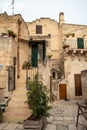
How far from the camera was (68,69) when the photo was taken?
18078mm

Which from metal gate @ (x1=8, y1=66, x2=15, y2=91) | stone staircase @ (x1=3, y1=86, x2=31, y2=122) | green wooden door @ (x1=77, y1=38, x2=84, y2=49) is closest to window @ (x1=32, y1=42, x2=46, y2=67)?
green wooden door @ (x1=77, y1=38, x2=84, y2=49)

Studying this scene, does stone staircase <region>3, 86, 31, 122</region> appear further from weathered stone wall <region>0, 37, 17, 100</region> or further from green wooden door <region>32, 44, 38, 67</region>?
green wooden door <region>32, 44, 38, 67</region>

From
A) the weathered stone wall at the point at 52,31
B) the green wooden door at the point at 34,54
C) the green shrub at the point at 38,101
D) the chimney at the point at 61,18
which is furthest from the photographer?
the chimney at the point at 61,18

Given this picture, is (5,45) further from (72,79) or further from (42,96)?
(72,79)

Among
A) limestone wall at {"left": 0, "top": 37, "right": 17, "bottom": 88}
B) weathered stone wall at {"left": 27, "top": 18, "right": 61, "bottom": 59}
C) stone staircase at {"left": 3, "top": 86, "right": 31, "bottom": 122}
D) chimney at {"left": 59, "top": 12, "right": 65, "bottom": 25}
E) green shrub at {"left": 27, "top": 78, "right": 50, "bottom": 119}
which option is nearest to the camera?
green shrub at {"left": 27, "top": 78, "right": 50, "bottom": 119}

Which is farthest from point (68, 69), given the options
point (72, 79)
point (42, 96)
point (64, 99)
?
point (42, 96)

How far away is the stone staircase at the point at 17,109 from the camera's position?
768 centimetres

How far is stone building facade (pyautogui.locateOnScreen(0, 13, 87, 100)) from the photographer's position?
14.5 meters

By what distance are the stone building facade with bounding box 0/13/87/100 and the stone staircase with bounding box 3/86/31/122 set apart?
2199 millimetres

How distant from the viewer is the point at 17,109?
877 centimetres

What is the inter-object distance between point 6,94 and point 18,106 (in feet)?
7.41

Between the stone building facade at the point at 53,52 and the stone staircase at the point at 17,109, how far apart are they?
2.20m

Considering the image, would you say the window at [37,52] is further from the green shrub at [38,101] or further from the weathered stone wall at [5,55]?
the green shrub at [38,101]

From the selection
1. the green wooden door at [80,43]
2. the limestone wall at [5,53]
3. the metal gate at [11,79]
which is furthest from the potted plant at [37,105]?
the green wooden door at [80,43]
